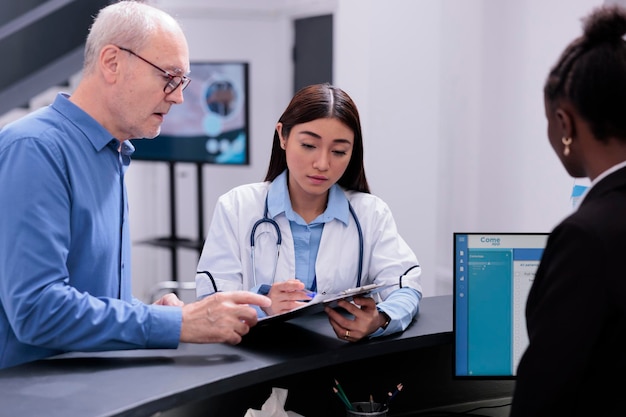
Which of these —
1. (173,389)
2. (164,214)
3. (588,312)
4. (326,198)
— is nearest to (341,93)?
(326,198)

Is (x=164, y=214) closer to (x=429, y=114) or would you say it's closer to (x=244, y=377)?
(x=429, y=114)

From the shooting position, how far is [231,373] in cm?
145

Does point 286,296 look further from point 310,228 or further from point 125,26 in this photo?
point 125,26

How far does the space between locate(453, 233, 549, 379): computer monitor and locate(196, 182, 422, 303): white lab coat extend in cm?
23

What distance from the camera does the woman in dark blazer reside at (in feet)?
3.52

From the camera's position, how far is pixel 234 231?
2.04 metres

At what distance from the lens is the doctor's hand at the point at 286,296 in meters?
1.78

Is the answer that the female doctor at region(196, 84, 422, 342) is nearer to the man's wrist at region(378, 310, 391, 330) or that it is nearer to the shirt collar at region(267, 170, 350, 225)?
the shirt collar at region(267, 170, 350, 225)

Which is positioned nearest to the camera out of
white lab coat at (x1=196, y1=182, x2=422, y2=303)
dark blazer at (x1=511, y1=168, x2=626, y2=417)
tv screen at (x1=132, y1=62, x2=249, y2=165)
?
dark blazer at (x1=511, y1=168, x2=626, y2=417)

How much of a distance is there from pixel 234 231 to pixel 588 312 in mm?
1114

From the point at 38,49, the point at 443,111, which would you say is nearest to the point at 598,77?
the point at 443,111

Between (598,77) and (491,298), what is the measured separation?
747 mm

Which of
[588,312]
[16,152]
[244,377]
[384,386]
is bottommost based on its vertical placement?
[384,386]

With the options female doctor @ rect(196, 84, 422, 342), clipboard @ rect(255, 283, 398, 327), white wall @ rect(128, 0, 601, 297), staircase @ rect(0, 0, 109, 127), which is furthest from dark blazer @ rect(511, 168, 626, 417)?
staircase @ rect(0, 0, 109, 127)
